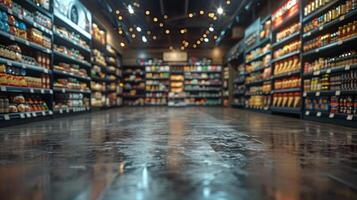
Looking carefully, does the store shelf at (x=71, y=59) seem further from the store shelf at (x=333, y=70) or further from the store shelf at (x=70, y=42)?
the store shelf at (x=333, y=70)

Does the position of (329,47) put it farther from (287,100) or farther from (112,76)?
(112,76)

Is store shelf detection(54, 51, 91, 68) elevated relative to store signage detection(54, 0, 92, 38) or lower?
lower

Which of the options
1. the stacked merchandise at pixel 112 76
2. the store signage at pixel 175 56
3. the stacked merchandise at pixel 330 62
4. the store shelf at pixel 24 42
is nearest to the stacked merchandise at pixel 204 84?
the store signage at pixel 175 56

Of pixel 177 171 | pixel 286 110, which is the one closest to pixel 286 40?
pixel 286 110

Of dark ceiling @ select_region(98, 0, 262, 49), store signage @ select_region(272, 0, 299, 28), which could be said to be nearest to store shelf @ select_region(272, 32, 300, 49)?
store signage @ select_region(272, 0, 299, 28)

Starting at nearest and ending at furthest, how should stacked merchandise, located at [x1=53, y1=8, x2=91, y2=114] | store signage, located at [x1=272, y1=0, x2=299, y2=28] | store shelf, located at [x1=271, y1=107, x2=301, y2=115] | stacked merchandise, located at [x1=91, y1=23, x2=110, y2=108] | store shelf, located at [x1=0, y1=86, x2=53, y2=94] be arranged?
store shelf, located at [x1=0, y1=86, x2=53, y2=94] → store shelf, located at [x1=271, y1=107, x2=301, y2=115] → stacked merchandise, located at [x1=53, y1=8, x2=91, y2=114] → store signage, located at [x1=272, y1=0, x2=299, y2=28] → stacked merchandise, located at [x1=91, y1=23, x2=110, y2=108]

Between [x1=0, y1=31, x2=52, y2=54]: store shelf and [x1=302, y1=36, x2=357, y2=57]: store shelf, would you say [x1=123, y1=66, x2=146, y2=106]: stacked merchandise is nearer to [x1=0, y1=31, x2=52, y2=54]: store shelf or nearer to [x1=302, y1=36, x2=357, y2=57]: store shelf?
[x1=0, y1=31, x2=52, y2=54]: store shelf

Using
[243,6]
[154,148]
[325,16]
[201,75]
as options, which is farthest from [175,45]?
[154,148]

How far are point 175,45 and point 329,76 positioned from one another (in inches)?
656

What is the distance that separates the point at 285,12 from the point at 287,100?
7.91 feet

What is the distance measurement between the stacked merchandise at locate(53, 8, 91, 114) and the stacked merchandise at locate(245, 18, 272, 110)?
5737 mm

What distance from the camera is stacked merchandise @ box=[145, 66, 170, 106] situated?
21703 mm

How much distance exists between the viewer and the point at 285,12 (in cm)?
898

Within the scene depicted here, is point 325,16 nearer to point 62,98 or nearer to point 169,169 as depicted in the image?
point 169,169
